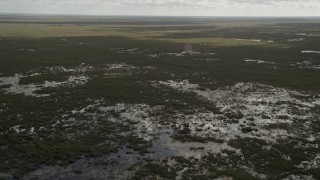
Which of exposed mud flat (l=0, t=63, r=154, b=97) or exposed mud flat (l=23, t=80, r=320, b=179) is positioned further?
exposed mud flat (l=0, t=63, r=154, b=97)

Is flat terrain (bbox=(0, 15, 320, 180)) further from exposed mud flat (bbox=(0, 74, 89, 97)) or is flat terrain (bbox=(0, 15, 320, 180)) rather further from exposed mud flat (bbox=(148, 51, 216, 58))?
exposed mud flat (bbox=(148, 51, 216, 58))

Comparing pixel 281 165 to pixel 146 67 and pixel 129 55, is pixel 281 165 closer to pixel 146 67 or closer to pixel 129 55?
pixel 146 67

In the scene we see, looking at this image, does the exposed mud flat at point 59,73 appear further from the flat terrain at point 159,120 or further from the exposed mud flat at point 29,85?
the flat terrain at point 159,120

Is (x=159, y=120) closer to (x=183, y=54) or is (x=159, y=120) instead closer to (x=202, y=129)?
(x=202, y=129)

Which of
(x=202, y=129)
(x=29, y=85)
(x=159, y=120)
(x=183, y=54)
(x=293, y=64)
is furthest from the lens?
(x=183, y=54)

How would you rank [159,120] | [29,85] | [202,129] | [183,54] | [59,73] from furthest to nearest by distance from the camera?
1. [183,54]
2. [59,73]
3. [29,85]
4. [159,120]
5. [202,129]

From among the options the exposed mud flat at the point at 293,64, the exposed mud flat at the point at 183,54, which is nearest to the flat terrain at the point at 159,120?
the exposed mud flat at the point at 293,64

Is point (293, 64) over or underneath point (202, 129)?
over

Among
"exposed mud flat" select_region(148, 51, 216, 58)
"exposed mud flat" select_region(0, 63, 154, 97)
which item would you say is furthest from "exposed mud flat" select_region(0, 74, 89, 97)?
"exposed mud flat" select_region(148, 51, 216, 58)

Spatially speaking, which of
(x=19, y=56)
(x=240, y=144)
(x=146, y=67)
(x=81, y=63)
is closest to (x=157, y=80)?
(x=146, y=67)

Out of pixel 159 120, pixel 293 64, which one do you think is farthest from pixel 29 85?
pixel 293 64
